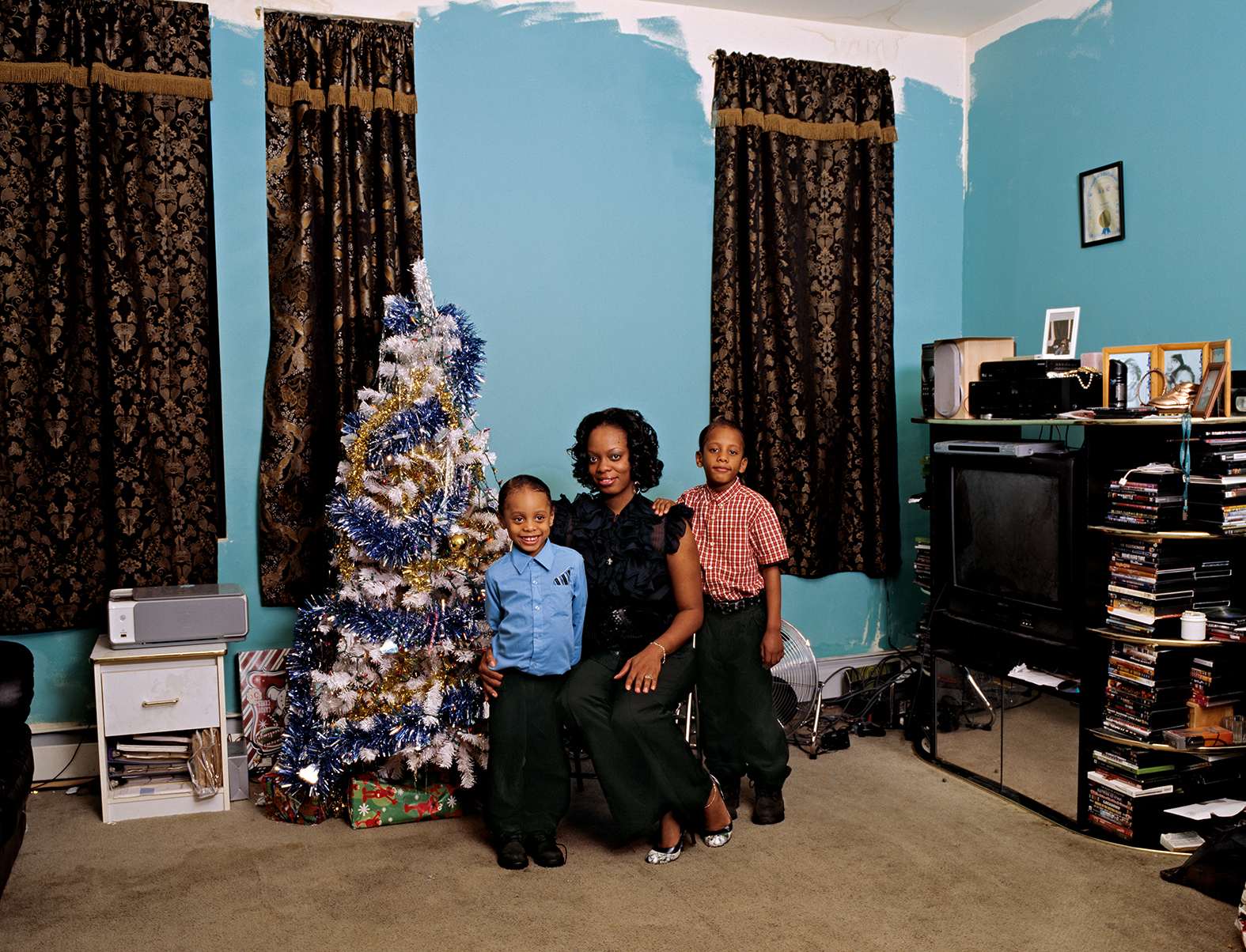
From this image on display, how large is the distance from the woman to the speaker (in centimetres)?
130

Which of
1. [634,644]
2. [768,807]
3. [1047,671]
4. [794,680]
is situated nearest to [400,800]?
[634,644]

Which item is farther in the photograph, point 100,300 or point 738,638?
point 100,300

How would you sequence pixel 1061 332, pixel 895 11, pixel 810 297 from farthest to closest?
pixel 810 297 → pixel 895 11 → pixel 1061 332

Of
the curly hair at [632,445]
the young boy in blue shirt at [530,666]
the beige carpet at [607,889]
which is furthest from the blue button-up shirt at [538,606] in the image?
the beige carpet at [607,889]

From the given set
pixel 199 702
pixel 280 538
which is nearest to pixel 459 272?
pixel 280 538

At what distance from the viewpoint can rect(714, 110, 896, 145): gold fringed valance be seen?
13.6 ft

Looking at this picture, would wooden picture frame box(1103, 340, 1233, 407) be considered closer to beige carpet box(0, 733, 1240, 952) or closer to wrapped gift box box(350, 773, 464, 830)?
beige carpet box(0, 733, 1240, 952)

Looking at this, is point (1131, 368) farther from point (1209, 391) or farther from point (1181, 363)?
point (1209, 391)

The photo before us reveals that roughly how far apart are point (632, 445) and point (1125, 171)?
227 cm

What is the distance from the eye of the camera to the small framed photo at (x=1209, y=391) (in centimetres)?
288

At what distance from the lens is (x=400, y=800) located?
3244mm

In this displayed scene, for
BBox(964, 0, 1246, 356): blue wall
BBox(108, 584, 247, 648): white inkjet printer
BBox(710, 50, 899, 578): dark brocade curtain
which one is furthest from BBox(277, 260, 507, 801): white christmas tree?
BBox(964, 0, 1246, 356): blue wall

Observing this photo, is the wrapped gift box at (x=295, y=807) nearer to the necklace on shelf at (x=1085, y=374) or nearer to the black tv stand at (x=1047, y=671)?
the black tv stand at (x=1047, y=671)

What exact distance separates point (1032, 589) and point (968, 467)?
0.50 m
